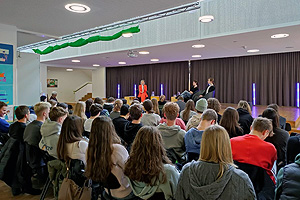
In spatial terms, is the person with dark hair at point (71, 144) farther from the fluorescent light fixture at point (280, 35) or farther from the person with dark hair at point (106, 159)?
the fluorescent light fixture at point (280, 35)

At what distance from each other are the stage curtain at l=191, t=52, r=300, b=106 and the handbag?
33.0 feet

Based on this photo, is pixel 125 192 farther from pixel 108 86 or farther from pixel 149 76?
pixel 108 86

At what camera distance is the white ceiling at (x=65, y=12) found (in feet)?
11.0

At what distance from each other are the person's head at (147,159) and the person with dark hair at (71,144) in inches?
26.5

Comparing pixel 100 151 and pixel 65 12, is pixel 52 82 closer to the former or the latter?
pixel 65 12

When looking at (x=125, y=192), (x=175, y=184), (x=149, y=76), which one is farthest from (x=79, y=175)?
(x=149, y=76)

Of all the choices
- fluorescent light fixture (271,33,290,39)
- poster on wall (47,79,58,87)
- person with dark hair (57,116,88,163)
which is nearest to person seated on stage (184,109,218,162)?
person with dark hair (57,116,88,163)

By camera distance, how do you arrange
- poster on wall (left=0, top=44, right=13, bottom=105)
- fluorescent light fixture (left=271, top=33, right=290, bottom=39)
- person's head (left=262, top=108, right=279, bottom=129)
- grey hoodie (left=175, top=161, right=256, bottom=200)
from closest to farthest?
grey hoodie (left=175, top=161, right=256, bottom=200)
person's head (left=262, top=108, right=279, bottom=129)
poster on wall (left=0, top=44, right=13, bottom=105)
fluorescent light fixture (left=271, top=33, right=290, bottom=39)

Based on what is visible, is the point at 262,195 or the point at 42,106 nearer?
the point at 262,195

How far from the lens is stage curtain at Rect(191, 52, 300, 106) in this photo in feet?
31.8

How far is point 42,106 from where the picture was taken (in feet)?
9.66

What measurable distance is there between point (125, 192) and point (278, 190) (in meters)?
1.08

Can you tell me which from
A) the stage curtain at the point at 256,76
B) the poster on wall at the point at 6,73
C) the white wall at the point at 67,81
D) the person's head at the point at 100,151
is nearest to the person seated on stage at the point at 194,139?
the person's head at the point at 100,151

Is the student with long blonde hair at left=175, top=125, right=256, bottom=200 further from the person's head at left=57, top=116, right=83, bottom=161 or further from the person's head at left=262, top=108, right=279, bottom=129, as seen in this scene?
the person's head at left=262, top=108, right=279, bottom=129
